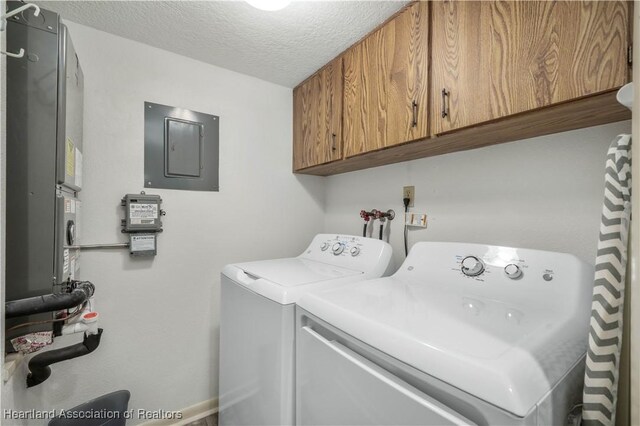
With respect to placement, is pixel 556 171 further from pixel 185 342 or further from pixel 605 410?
pixel 185 342

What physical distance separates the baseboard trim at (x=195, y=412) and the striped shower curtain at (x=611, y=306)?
1.86 meters

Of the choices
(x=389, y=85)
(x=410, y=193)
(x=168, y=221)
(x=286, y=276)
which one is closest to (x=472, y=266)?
(x=410, y=193)

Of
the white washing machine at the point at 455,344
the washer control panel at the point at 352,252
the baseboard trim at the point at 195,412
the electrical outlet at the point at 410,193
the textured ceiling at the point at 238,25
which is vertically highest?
the textured ceiling at the point at 238,25

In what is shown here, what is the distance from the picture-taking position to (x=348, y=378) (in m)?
0.74

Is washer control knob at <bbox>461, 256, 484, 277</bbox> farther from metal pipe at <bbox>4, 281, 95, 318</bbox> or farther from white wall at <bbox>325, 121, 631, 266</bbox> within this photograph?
metal pipe at <bbox>4, 281, 95, 318</bbox>

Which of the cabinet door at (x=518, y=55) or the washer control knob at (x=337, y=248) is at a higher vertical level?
the cabinet door at (x=518, y=55)

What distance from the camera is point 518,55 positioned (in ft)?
2.82

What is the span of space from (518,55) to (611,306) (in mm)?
755

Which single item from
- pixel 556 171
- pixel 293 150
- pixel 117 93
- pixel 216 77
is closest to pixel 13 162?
pixel 117 93

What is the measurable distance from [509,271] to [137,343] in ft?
6.12

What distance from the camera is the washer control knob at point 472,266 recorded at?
103cm

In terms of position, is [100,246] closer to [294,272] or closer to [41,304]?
[41,304]

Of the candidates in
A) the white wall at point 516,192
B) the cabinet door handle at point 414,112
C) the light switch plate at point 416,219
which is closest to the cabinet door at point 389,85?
the cabinet door handle at point 414,112

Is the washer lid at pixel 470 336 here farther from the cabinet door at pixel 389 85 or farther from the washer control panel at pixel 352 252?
the cabinet door at pixel 389 85
